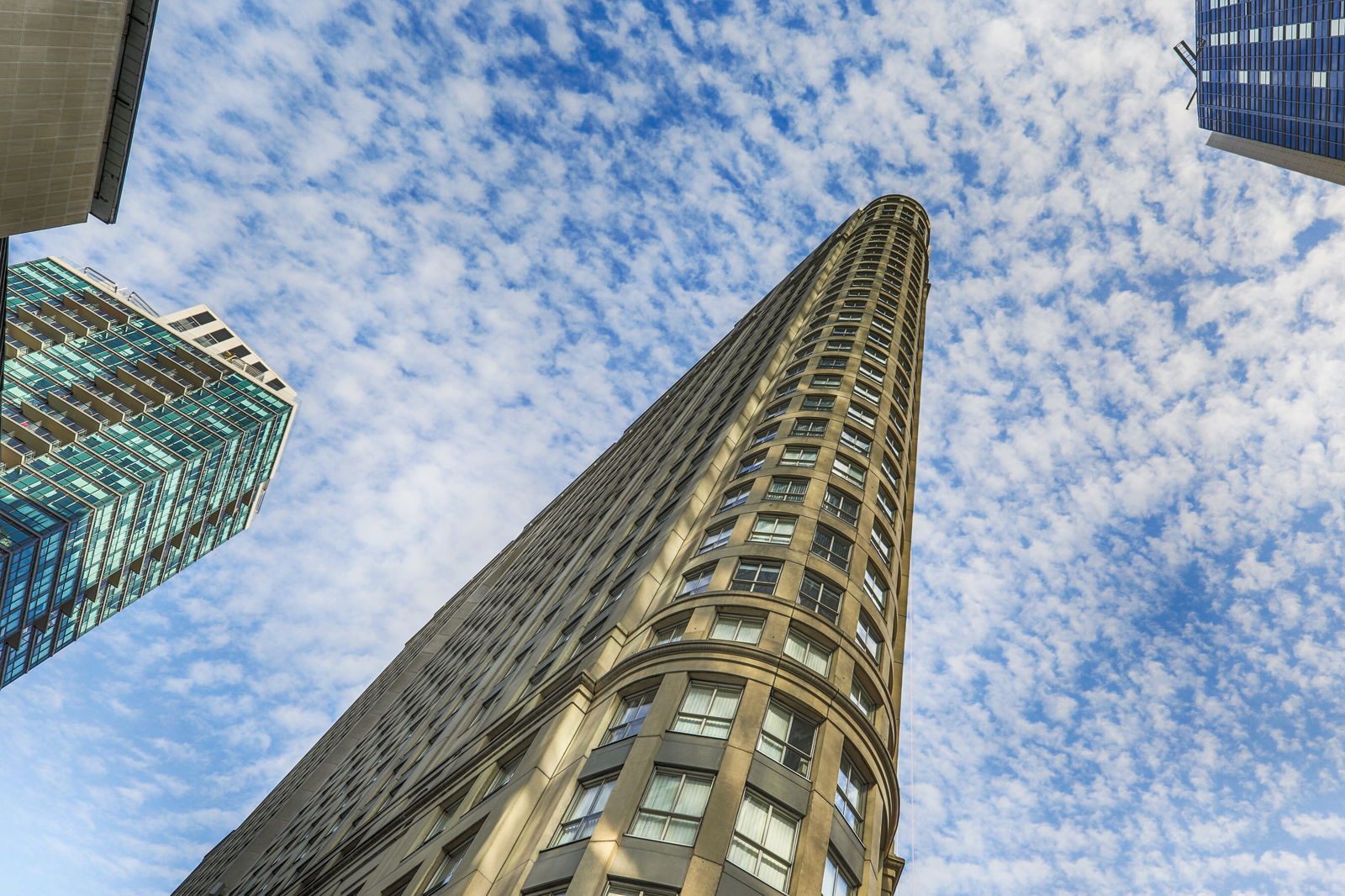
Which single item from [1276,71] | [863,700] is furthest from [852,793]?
[1276,71]

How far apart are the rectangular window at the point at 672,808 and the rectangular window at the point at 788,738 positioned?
2283 mm

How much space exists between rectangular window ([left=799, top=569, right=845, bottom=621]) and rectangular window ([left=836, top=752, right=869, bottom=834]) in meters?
5.09

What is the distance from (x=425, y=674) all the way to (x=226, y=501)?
50.0m

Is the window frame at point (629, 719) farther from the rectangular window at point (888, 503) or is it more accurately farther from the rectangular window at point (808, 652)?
the rectangular window at point (888, 503)

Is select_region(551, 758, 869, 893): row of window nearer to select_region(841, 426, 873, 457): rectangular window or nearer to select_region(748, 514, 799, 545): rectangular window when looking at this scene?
select_region(748, 514, 799, 545): rectangular window

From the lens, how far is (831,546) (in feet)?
104

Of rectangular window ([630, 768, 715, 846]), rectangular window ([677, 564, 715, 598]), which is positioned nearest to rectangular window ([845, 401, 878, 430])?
rectangular window ([677, 564, 715, 598])

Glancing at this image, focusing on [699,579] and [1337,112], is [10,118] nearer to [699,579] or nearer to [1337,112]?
[699,579]

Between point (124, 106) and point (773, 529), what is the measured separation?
28.5 m

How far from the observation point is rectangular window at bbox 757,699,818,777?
22719mm

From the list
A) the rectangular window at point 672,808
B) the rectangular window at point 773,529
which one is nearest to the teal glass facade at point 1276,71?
the rectangular window at point 773,529

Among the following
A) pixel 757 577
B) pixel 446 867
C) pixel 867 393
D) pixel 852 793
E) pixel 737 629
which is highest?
pixel 867 393

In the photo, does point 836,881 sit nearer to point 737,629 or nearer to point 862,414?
point 737,629

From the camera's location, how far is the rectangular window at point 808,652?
26.3 m
